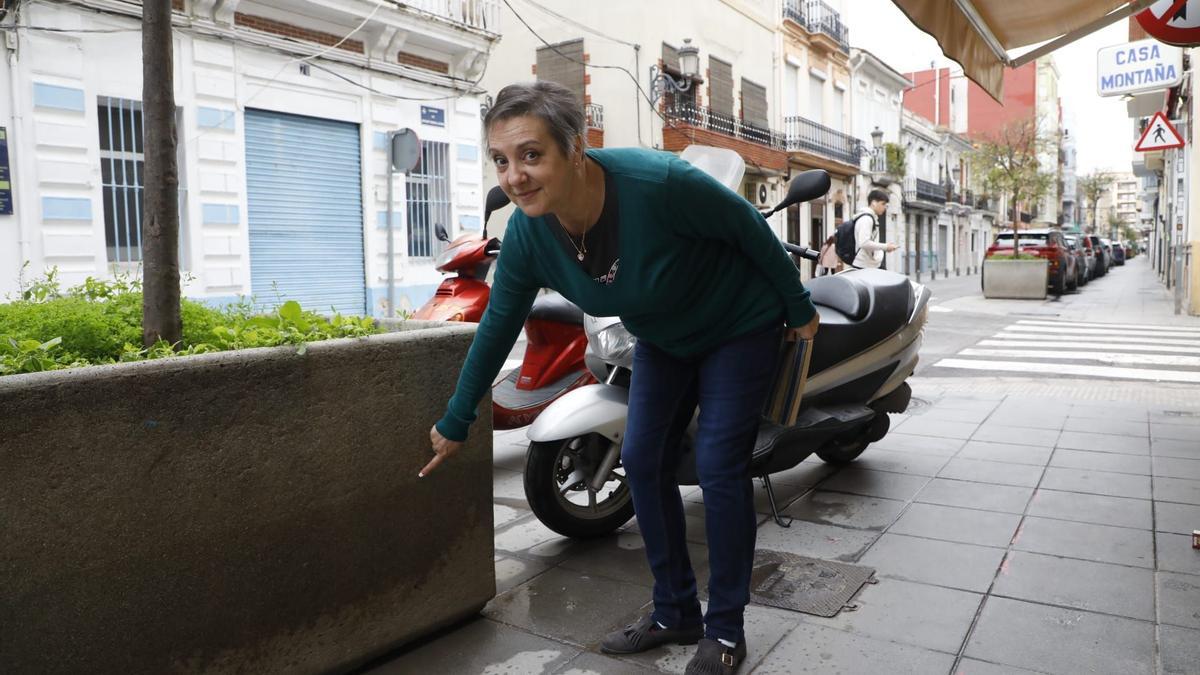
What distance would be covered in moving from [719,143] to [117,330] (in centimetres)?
2194

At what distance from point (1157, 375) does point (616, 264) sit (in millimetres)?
7876

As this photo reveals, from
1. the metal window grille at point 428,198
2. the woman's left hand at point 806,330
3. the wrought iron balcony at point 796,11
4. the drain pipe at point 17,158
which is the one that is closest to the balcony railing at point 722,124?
the wrought iron balcony at point 796,11

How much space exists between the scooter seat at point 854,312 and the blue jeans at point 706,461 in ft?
4.59

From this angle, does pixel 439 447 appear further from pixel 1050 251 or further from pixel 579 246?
pixel 1050 251

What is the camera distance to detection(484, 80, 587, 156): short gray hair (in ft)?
7.01

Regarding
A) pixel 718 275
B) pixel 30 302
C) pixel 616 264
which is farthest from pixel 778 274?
pixel 30 302

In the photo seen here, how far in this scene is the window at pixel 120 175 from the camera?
10742mm

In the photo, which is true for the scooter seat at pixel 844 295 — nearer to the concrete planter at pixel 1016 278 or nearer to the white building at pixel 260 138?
the white building at pixel 260 138

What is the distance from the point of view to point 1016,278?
62.2 feet

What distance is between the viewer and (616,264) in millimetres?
2303

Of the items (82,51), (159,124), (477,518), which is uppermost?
(82,51)

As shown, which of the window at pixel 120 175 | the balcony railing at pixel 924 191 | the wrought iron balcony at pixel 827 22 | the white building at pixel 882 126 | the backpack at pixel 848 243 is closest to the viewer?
the backpack at pixel 848 243

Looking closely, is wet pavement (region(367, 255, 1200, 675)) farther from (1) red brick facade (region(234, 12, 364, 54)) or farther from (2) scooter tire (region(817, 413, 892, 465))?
(1) red brick facade (region(234, 12, 364, 54))

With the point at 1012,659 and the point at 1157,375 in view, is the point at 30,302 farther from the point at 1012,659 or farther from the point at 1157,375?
the point at 1157,375
